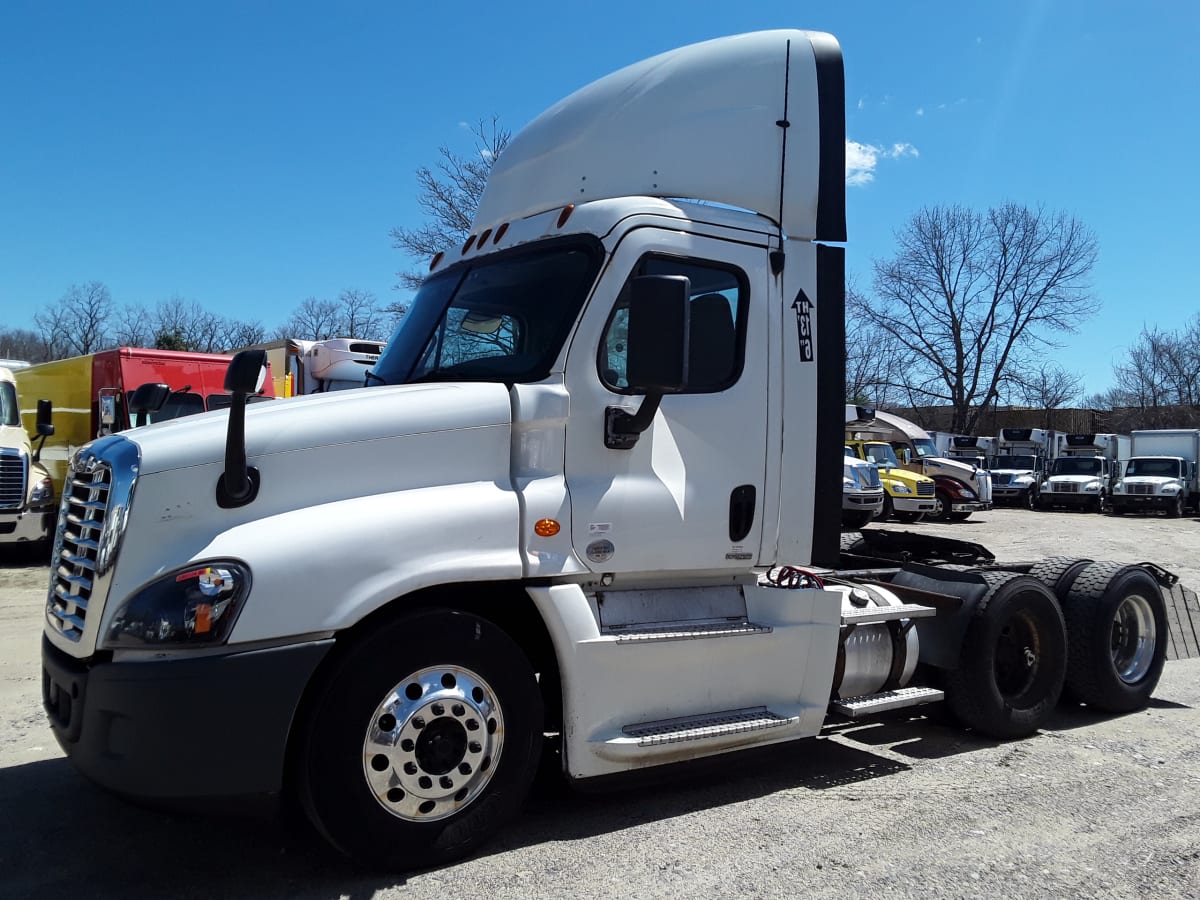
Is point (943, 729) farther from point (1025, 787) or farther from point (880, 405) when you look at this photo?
point (880, 405)

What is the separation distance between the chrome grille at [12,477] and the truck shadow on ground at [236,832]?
359 inches

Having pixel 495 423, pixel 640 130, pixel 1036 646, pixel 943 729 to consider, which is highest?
pixel 640 130

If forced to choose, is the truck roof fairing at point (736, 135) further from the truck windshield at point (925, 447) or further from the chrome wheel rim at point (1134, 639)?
the truck windshield at point (925, 447)

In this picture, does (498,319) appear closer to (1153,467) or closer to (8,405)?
(8,405)

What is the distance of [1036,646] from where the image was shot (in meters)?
6.00

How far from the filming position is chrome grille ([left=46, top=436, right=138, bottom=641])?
3391mm

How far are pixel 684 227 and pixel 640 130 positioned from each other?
75 centimetres

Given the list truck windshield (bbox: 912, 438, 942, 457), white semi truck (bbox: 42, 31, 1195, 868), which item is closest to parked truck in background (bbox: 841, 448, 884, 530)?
truck windshield (bbox: 912, 438, 942, 457)

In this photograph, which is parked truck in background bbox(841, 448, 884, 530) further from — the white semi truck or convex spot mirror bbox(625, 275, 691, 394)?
convex spot mirror bbox(625, 275, 691, 394)

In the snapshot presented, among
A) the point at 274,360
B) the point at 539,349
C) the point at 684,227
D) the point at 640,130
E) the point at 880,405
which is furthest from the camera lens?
the point at 880,405

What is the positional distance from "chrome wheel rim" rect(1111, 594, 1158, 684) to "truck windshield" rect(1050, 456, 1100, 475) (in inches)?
1227

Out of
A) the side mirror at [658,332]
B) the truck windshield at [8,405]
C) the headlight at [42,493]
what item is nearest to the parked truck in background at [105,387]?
the headlight at [42,493]

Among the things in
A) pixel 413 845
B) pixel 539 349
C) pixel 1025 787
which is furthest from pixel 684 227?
pixel 1025 787

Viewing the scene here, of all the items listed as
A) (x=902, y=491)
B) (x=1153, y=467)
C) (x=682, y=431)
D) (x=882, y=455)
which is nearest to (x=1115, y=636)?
(x=682, y=431)
